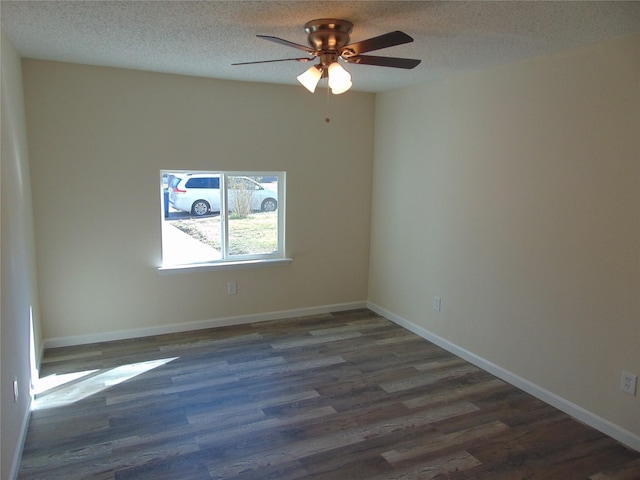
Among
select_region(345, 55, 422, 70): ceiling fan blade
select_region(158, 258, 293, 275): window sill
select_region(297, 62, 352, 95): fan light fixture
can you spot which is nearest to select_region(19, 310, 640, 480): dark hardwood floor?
select_region(158, 258, 293, 275): window sill

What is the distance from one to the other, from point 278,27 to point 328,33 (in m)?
0.30

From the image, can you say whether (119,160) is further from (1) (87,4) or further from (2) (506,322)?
(2) (506,322)

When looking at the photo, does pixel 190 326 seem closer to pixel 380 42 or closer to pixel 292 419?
pixel 292 419

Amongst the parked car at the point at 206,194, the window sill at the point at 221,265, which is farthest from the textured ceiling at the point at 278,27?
the window sill at the point at 221,265

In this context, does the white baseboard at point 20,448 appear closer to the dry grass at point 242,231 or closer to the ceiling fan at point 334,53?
the dry grass at point 242,231

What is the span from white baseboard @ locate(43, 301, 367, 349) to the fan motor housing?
2908 millimetres

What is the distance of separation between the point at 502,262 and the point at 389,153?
1802 millimetres

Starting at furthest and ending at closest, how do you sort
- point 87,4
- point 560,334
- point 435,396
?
point 435,396 → point 560,334 → point 87,4

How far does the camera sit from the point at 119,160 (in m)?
4.04

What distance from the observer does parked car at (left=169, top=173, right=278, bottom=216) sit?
4.39 m

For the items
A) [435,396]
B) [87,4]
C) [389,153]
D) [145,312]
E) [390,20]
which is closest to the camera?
[87,4]

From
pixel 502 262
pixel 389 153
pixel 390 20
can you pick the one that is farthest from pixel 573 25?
pixel 389 153

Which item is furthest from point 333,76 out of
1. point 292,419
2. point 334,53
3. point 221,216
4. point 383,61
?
point 221,216

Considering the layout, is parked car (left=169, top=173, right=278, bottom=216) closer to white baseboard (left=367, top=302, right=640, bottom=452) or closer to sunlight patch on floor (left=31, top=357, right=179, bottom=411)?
sunlight patch on floor (left=31, top=357, right=179, bottom=411)
